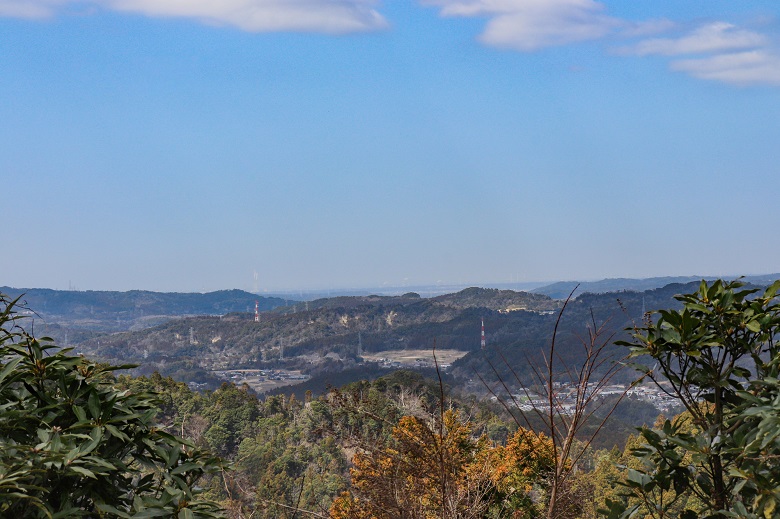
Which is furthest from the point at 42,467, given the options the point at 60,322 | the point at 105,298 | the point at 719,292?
the point at 105,298

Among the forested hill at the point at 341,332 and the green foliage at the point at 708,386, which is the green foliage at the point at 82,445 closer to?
the green foliage at the point at 708,386

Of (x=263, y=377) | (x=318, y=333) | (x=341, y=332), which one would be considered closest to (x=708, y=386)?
(x=263, y=377)

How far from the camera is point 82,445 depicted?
203 centimetres

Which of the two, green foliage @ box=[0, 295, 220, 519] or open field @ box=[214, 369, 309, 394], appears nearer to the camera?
green foliage @ box=[0, 295, 220, 519]

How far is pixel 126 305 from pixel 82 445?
180434mm

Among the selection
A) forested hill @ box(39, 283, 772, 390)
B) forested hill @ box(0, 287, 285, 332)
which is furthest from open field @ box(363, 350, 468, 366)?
forested hill @ box(0, 287, 285, 332)

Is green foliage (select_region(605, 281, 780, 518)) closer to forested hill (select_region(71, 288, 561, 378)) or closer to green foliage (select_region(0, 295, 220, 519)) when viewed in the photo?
green foliage (select_region(0, 295, 220, 519))

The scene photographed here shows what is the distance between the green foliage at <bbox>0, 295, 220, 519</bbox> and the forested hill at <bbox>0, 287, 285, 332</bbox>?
14856 centimetres

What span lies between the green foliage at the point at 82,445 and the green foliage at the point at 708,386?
1.37 metres

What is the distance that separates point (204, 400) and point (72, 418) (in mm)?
48045

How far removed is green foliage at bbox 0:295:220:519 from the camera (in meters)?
1.98

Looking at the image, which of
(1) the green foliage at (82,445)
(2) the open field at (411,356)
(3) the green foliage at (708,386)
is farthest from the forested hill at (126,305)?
(3) the green foliage at (708,386)

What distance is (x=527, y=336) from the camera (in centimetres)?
11106

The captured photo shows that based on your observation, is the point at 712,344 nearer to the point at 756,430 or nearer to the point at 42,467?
the point at 756,430
